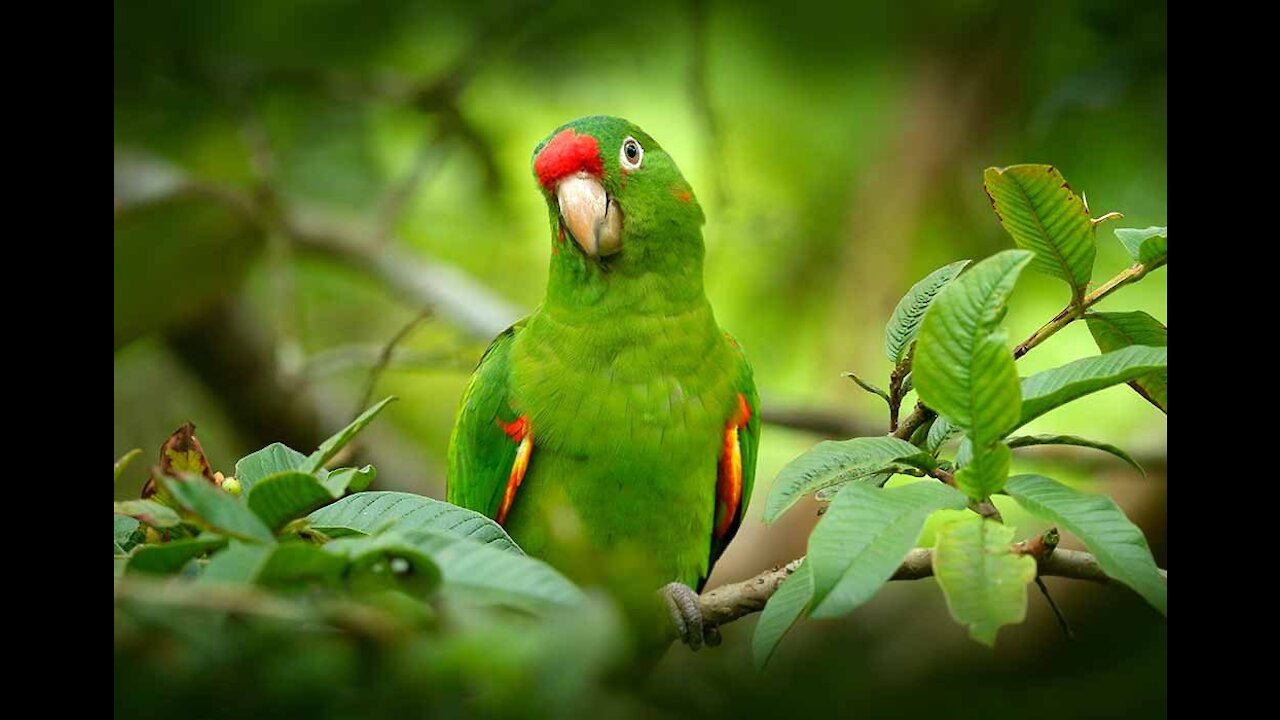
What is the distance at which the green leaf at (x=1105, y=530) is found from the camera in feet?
2.19

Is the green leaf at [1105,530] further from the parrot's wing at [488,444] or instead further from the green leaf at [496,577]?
the parrot's wing at [488,444]

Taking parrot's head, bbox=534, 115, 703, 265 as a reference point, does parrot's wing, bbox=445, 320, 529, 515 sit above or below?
below

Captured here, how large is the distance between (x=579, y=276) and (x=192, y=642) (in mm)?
1124

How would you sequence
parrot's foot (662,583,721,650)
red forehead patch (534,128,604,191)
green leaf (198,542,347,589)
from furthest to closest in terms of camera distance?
red forehead patch (534,128,604,191), parrot's foot (662,583,721,650), green leaf (198,542,347,589)

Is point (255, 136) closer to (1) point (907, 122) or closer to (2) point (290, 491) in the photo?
(1) point (907, 122)

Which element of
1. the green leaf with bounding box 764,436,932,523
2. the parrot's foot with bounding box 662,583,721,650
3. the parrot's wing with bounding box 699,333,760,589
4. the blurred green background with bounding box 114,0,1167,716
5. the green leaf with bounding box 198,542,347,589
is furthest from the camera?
the blurred green background with bounding box 114,0,1167,716

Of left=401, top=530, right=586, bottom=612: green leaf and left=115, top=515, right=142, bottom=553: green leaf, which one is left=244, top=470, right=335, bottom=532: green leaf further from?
left=115, top=515, right=142, bottom=553: green leaf

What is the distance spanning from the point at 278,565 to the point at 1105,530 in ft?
1.59

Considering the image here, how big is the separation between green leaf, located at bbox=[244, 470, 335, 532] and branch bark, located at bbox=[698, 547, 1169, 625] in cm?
37

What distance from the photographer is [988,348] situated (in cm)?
69

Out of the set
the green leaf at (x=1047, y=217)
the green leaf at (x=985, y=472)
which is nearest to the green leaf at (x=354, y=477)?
the green leaf at (x=985, y=472)

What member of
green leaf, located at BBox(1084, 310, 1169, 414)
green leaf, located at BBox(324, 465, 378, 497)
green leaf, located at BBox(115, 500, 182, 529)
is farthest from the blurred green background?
green leaf, located at BBox(115, 500, 182, 529)

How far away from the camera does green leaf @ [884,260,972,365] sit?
902 millimetres

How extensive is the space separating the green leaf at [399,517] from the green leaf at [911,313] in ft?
1.14
